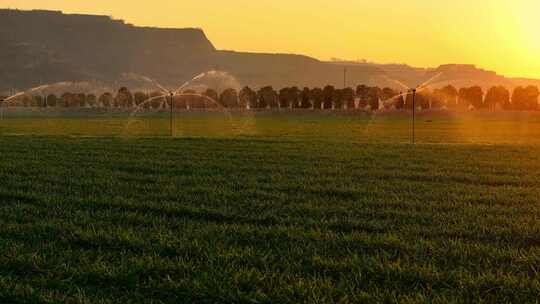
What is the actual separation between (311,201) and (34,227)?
524 centimetres

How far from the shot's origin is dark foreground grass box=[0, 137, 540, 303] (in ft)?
22.5

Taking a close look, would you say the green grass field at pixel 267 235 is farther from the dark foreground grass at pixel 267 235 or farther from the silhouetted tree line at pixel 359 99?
the silhouetted tree line at pixel 359 99

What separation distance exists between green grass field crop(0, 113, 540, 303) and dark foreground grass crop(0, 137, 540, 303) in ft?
0.09

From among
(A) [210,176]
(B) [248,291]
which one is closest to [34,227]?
(B) [248,291]

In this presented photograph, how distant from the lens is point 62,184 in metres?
14.8

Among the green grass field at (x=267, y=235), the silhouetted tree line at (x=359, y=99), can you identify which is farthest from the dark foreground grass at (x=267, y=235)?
the silhouetted tree line at (x=359, y=99)

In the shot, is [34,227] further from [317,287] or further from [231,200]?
[317,287]

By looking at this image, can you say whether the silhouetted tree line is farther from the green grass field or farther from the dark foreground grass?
the green grass field

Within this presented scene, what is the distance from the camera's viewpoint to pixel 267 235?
→ 9266 mm

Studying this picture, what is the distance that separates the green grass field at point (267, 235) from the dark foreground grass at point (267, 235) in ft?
0.09

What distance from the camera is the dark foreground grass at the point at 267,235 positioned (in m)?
6.86

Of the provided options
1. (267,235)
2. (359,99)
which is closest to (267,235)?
(267,235)

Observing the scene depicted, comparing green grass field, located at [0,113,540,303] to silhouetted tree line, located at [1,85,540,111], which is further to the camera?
silhouetted tree line, located at [1,85,540,111]

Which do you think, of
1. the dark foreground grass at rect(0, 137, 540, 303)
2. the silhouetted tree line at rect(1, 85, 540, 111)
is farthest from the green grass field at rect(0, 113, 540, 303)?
the silhouetted tree line at rect(1, 85, 540, 111)
